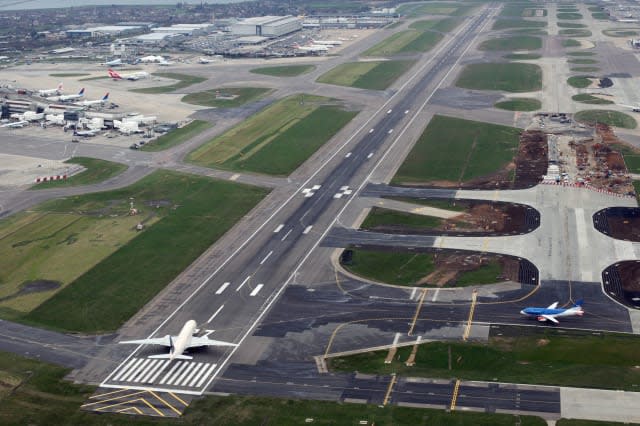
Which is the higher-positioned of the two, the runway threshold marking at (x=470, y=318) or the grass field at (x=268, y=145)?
the grass field at (x=268, y=145)

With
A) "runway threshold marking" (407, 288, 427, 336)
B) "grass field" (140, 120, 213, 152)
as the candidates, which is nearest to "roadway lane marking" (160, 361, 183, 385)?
"runway threshold marking" (407, 288, 427, 336)

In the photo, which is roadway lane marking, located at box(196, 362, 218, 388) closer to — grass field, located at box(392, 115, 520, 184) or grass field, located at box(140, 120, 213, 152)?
grass field, located at box(392, 115, 520, 184)

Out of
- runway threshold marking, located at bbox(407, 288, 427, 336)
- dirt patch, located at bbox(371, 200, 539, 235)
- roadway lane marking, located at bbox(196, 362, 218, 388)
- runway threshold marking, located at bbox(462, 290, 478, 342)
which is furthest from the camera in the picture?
dirt patch, located at bbox(371, 200, 539, 235)

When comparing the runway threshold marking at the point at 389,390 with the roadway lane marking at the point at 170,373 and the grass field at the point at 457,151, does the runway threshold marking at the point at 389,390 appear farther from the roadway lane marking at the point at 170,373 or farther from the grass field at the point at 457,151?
the grass field at the point at 457,151

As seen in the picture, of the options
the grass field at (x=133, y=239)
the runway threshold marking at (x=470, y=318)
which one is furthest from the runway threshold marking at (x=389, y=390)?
the grass field at (x=133, y=239)

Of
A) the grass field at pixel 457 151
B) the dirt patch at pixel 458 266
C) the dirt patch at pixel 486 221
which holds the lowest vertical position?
the dirt patch at pixel 458 266

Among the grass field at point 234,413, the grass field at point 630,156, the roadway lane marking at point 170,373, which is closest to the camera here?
the grass field at point 234,413

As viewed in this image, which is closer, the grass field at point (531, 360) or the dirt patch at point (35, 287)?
the grass field at point (531, 360)

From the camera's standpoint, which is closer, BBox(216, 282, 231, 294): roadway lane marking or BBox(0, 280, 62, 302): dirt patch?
BBox(216, 282, 231, 294): roadway lane marking
